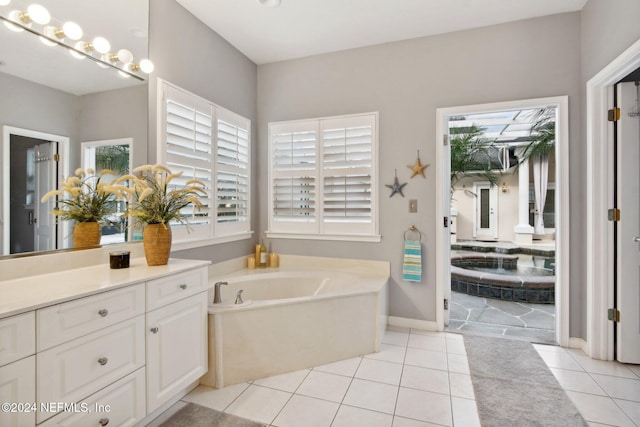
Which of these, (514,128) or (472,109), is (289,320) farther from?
(514,128)

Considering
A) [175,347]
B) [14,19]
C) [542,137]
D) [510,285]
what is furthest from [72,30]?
[542,137]

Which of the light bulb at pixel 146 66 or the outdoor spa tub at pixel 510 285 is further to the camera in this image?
the outdoor spa tub at pixel 510 285

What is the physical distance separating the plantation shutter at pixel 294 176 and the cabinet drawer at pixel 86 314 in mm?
2066

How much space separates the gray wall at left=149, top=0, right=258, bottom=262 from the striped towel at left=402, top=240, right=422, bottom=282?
5.74 feet

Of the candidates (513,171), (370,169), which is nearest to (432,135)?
(370,169)

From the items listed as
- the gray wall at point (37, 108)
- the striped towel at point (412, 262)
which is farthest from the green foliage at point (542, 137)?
the gray wall at point (37, 108)

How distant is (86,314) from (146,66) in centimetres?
178

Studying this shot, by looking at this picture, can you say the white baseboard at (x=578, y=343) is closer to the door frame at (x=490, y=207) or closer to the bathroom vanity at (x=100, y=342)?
the bathroom vanity at (x=100, y=342)

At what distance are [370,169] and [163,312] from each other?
231 centimetres

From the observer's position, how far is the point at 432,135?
3.04 meters

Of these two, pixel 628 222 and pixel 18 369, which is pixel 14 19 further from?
pixel 628 222

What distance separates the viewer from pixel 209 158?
9.50 ft

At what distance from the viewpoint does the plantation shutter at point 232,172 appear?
10.0 ft

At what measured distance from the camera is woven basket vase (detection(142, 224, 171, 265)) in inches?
75.3
